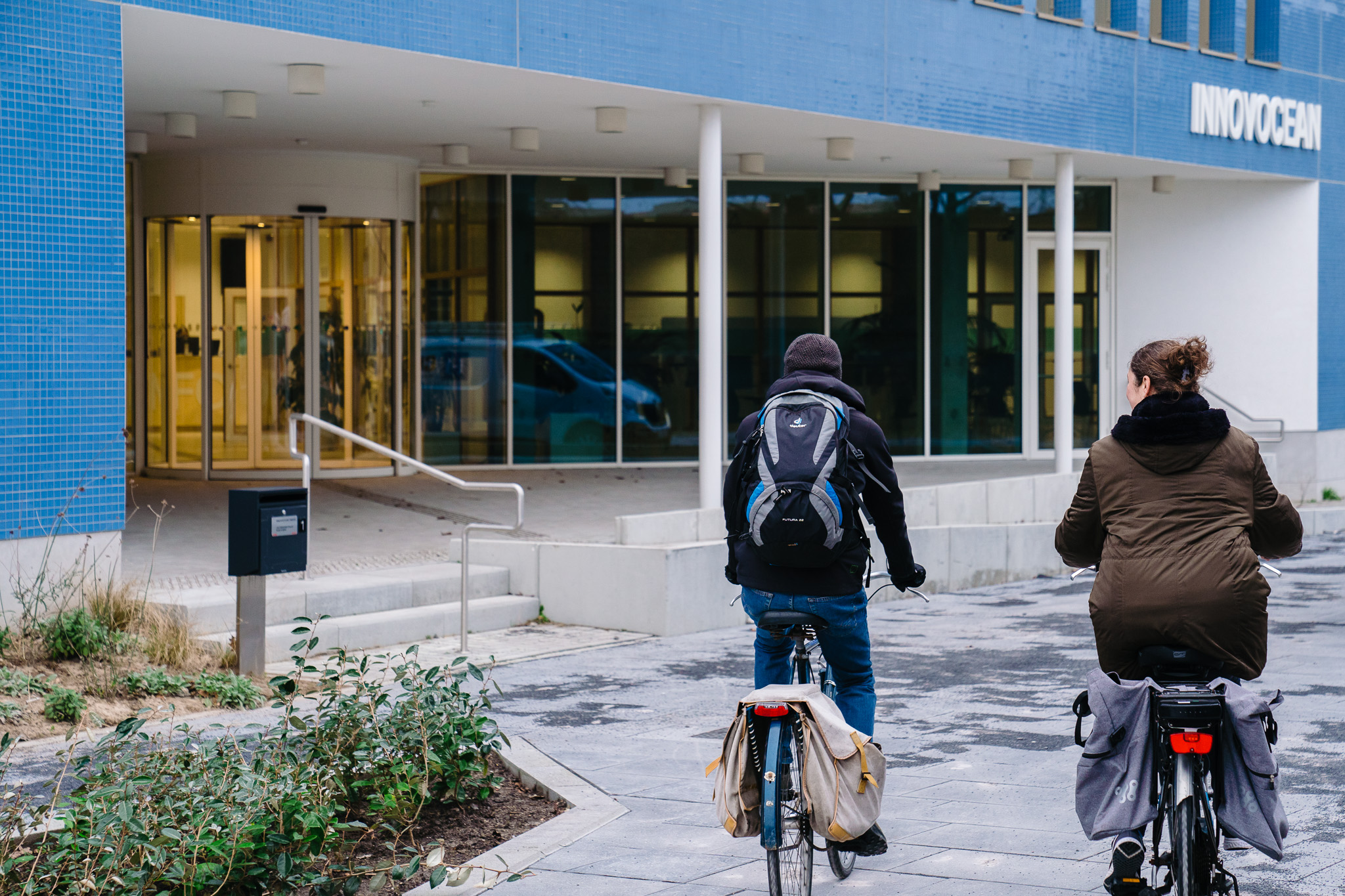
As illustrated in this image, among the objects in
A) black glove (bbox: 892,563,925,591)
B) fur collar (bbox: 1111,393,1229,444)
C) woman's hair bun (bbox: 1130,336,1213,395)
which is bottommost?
black glove (bbox: 892,563,925,591)

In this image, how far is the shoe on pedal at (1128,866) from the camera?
13.7ft

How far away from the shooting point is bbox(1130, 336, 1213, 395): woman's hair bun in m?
4.40

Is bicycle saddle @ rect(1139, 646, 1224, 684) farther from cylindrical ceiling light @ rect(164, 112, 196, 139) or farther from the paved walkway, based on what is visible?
cylindrical ceiling light @ rect(164, 112, 196, 139)

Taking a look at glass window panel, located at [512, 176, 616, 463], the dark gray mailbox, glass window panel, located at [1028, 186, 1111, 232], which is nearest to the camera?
the dark gray mailbox

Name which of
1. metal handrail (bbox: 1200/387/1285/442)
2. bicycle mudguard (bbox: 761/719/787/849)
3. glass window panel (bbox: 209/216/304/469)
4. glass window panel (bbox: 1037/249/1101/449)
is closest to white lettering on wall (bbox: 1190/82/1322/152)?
glass window panel (bbox: 1037/249/1101/449)

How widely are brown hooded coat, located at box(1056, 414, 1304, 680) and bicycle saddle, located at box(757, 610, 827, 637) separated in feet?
2.95

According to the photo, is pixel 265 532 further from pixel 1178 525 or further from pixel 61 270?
pixel 1178 525

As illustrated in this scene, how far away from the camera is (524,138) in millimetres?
14945

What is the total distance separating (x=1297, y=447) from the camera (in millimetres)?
20344

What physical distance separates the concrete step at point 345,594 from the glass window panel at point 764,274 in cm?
865

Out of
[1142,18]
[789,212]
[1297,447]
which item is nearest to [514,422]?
[789,212]

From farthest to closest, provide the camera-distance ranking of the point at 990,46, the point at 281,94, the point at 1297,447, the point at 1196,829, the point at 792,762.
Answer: the point at 1297,447 < the point at 990,46 < the point at 281,94 < the point at 792,762 < the point at 1196,829

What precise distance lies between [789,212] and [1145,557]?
15843 mm

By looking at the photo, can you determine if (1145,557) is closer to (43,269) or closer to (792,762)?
(792,762)
